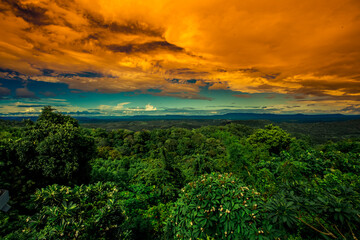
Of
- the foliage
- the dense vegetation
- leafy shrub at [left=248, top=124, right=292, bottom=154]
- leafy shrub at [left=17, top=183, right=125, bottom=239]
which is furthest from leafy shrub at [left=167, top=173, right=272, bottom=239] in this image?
leafy shrub at [left=248, top=124, right=292, bottom=154]

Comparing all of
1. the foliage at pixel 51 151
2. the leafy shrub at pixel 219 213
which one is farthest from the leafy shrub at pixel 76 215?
the foliage at pixel 51 151

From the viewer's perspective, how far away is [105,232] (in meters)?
3.62

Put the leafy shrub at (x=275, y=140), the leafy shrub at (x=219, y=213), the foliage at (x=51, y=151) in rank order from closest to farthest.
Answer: the leafy shrub at (x=219, y=213), the foliage at (x=51, y=151), the leafy shrub at (x=275, y=140)

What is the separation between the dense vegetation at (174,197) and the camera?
9.73 feet

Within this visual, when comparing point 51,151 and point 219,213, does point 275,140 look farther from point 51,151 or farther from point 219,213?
point 51,151

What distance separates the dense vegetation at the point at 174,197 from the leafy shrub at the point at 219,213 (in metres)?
0.02

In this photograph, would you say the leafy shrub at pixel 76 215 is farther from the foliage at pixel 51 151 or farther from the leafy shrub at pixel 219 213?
the foliage at pixel 51 151

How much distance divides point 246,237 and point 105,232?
334 cm

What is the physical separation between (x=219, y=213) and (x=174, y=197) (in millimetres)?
5132

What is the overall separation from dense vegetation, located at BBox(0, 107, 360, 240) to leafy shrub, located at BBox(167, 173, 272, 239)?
0.07 ft

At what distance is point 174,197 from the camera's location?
8.04 metres

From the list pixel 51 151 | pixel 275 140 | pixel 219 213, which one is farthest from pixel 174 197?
pixel 275 140

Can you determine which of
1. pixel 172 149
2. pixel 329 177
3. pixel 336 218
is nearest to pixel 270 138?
pixel 172 149

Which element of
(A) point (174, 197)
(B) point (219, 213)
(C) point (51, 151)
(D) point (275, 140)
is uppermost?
(B) point (219, 213)
